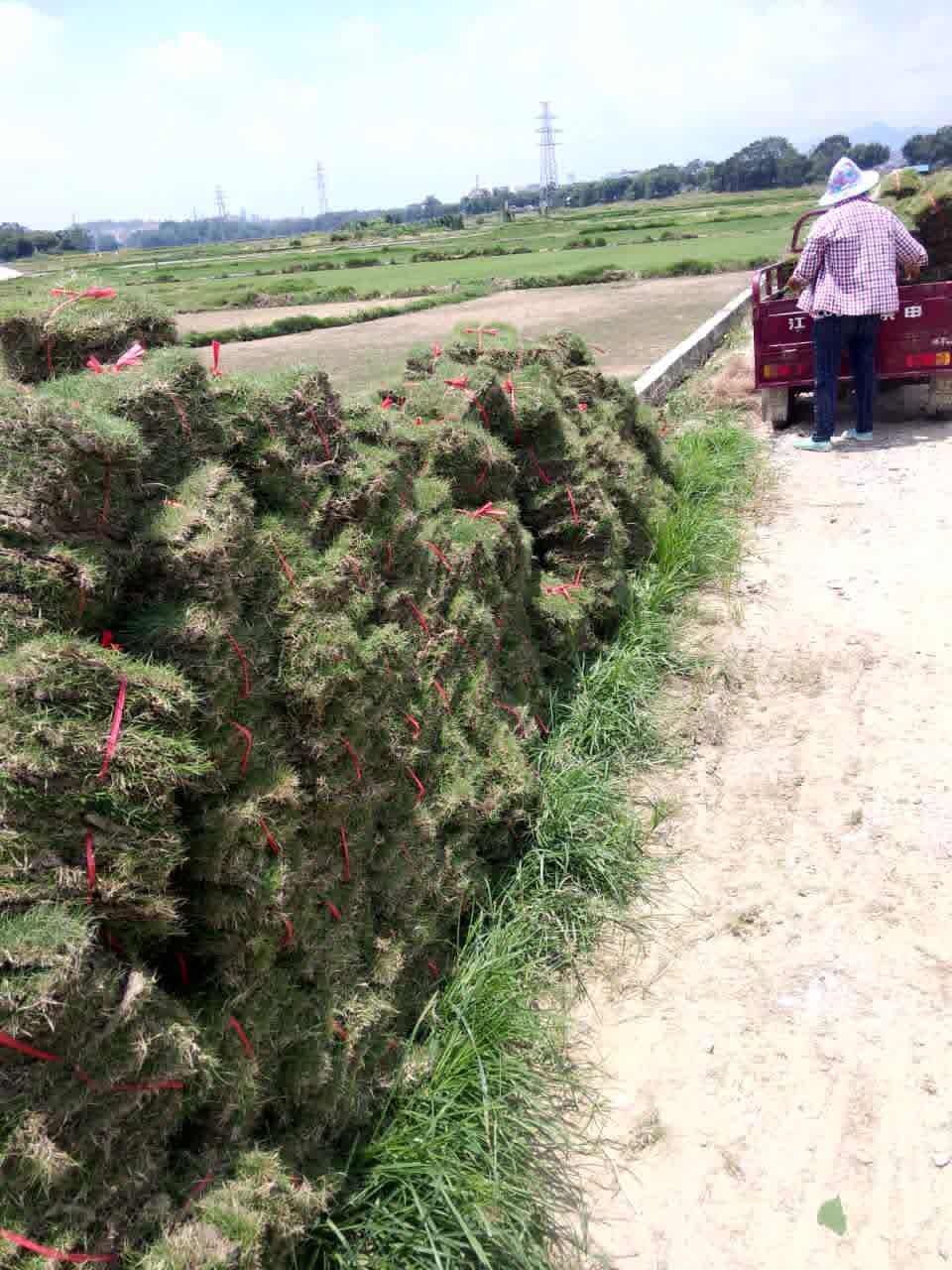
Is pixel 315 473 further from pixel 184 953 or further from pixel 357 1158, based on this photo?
pixel 357 1158

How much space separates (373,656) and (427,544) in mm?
742

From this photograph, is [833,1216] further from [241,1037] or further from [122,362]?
[122,362]

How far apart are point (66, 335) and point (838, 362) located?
6.91m

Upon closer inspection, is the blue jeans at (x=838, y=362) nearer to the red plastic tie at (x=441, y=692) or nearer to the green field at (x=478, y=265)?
the red plastic tie at (x=441, y=692)

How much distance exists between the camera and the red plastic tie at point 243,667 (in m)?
2.29

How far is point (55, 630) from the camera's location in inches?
78.2

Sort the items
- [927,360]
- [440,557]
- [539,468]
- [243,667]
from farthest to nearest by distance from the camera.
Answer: [927,360] < [539,468] < [440,557] < [243,667]

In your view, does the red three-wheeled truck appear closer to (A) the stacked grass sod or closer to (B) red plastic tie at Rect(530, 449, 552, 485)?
(B) red plastic tie at Rect(530, 449, 552, 485)

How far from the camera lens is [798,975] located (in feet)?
10.2

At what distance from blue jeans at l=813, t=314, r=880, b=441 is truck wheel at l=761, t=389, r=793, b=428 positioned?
61 cm

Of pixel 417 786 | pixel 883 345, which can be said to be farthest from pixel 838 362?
pixel 417 786

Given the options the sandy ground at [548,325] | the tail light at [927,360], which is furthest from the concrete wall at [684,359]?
the tail light at [927,360]

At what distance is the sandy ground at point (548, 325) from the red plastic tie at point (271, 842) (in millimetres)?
11636

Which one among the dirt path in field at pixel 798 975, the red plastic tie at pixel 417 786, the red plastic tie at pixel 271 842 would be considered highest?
the red plastic tie at pixel 271 842
